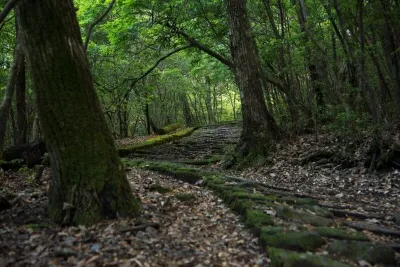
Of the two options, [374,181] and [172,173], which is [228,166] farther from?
[374,181]

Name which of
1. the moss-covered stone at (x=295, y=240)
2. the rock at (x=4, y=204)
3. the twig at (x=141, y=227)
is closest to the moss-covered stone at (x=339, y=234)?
the moss-covered stone at (x=295, y=240)

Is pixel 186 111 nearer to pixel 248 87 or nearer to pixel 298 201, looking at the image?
pixel 248 87

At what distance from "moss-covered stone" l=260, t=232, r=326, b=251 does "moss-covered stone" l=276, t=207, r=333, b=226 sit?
0.54m

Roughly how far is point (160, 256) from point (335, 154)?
517 cm

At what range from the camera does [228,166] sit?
838 centimetres

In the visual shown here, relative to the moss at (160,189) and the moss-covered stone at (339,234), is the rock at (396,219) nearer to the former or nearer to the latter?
the moss-covered stone at (339,234)

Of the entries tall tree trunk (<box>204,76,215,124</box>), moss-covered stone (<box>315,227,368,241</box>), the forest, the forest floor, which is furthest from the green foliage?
tall tree trunk (<box>204,76,215,124</box>)

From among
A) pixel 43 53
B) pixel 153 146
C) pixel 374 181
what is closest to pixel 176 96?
pixel 153 146

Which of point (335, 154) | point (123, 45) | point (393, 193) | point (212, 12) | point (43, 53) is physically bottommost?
point (393, 193)

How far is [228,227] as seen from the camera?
13.8 ft

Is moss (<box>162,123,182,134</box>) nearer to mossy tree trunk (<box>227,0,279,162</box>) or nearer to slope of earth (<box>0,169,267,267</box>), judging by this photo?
mossy tree trunk (<box>227,0,279,162</box>)

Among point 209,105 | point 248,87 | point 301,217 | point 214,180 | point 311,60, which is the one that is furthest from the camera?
point 209,105

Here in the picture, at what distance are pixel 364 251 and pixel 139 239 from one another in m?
2.11

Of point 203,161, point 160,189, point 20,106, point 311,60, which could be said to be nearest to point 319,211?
point 160,189
